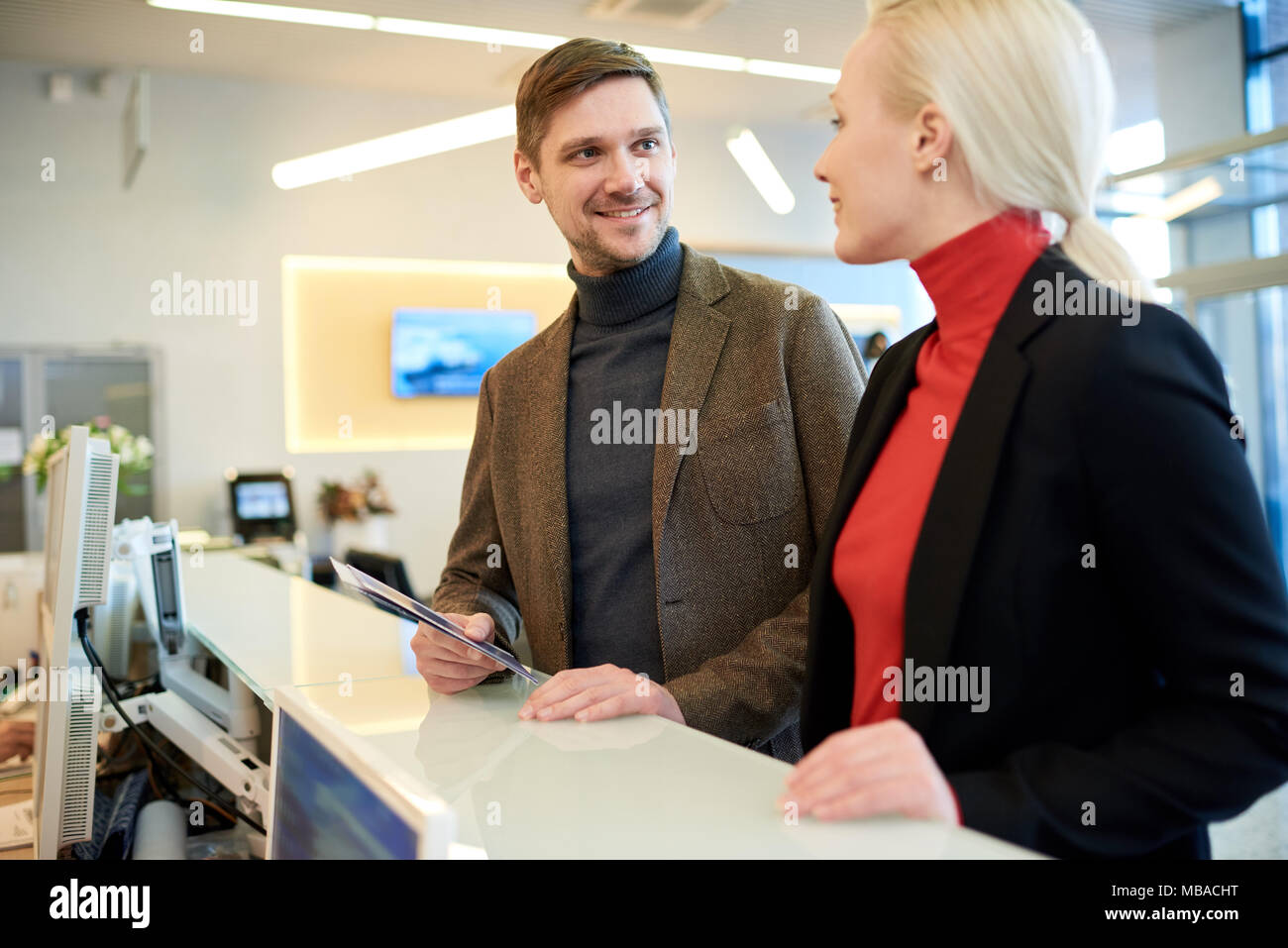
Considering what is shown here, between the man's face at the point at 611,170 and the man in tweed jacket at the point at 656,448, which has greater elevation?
the man's face at the point at 611,170

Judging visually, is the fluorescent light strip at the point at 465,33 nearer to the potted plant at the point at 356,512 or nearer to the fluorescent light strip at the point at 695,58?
the fluorescent light strip at the point at 695,58

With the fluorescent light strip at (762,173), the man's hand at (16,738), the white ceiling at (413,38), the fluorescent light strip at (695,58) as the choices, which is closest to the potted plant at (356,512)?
the white ceiling at (413,38)

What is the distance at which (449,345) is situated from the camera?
7738mm

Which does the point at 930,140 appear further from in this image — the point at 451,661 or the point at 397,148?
the point at 397,148

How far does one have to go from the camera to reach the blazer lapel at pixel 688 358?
159 cm

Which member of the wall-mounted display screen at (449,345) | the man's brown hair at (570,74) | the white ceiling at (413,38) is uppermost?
the white ceiling at (413,38)

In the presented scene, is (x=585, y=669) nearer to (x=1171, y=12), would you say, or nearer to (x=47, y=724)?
(x=47, y=724)

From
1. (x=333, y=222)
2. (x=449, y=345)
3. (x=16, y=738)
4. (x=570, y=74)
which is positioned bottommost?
(x=16, y=738)

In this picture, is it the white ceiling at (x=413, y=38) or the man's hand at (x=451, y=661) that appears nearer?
the man's hand at (x=451, y=661)

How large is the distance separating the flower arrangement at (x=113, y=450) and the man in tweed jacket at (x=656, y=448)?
404 centimetres

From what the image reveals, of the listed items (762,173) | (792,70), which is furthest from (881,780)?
(762,173)

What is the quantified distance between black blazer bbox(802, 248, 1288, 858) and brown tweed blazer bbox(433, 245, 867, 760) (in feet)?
1.82

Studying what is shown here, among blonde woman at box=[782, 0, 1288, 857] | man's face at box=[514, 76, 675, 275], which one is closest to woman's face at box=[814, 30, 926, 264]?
blonde woman at box=[782, 0, 1288, 857]

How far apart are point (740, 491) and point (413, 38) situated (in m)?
5.69
